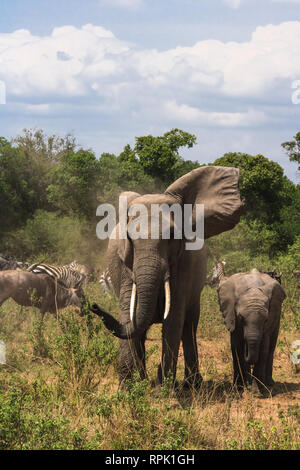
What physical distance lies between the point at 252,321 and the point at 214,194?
1.72 m

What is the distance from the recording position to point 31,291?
11.0 metres

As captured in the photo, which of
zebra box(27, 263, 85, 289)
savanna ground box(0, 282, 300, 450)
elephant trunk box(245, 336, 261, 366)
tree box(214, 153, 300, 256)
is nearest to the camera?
savanna ground box(0, 282, 300, 450)

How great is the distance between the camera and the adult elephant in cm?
648

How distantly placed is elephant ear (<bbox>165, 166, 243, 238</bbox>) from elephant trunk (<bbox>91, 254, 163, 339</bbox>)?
0.89 metres

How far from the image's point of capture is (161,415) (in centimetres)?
558

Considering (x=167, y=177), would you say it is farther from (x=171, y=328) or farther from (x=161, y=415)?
(x=161, y=415)

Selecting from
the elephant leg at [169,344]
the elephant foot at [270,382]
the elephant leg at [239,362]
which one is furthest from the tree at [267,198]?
the elephant leg at [169,344]

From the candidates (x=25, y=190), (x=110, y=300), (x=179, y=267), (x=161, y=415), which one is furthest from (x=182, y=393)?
(x=25, y=190)

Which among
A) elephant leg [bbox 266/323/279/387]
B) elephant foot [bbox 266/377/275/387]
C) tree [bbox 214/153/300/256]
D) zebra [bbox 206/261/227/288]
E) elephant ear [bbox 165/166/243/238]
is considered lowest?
elephant foot [bbox 266/377/275/387]

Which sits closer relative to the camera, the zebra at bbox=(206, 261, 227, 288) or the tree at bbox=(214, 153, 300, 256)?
the zebra at bbox=(206, 261, 227, 288)

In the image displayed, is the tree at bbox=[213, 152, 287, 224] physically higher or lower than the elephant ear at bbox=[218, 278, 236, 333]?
higher

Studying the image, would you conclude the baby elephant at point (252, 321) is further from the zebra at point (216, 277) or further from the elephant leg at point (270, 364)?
the zebra at point (216, 277)

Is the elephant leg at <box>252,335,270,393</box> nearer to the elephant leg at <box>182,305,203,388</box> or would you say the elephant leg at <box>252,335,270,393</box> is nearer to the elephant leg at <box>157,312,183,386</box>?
the elephant leg at <box>182,305,203,388</box>

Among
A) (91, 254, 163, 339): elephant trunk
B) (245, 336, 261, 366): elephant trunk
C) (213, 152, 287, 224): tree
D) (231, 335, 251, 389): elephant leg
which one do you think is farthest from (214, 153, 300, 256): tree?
(91, 254, 163, 339): elephant trunk
